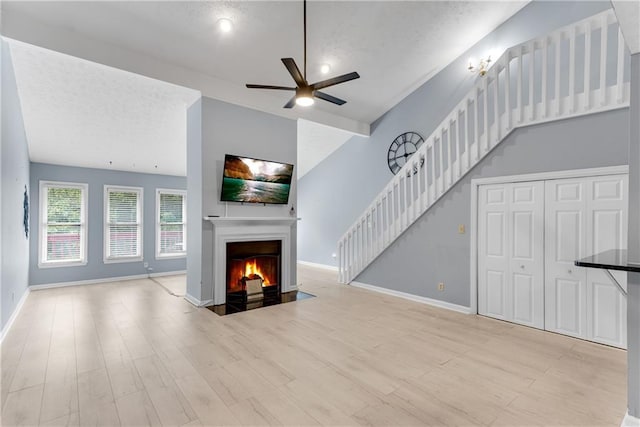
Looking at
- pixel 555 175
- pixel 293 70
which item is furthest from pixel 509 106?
pixel 293 70

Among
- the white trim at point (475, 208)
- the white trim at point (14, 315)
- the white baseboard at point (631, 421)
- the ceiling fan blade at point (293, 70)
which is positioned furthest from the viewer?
the white trim at point (475, 208)

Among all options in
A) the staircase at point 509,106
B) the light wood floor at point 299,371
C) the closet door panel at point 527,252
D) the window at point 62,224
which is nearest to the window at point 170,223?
the window at point 62,224

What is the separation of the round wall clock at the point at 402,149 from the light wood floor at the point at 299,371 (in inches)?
138

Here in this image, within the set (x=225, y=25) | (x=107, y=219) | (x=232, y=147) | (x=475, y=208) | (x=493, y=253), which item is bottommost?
(x=493, y=253)

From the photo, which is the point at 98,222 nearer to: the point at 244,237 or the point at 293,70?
the point at 244,237

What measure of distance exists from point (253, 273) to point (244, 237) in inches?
29.2

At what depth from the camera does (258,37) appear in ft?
14.4

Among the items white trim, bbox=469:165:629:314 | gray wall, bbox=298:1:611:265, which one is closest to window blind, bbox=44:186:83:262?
gray wall, bbox=298:1:611:265

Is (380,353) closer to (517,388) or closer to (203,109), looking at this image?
(517,388)

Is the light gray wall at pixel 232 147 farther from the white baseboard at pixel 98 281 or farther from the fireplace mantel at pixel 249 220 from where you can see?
the white baseboard at pixel 98 281

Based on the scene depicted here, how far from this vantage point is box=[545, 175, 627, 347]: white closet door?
11.2ft

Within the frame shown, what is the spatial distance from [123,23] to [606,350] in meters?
6.68

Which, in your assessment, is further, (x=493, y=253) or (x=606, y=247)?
(x=493, y=253)

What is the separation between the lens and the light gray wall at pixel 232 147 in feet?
16.1
